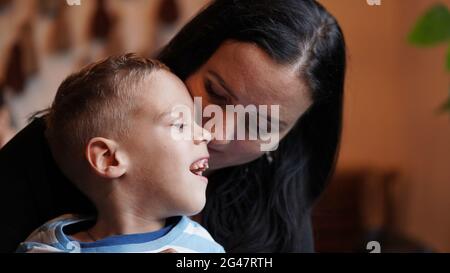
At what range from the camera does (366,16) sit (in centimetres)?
71

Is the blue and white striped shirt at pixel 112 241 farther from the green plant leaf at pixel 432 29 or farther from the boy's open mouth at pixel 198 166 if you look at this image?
the green plant leaf at pixel 432 29

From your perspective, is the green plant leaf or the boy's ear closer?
the boy's ear

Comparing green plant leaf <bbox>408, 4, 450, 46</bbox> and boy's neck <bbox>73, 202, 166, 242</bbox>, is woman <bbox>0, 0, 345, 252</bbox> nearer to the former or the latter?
boy's neck <bbox>73, 202, 166, 242</bbox>

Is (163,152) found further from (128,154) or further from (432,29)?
(432,29)

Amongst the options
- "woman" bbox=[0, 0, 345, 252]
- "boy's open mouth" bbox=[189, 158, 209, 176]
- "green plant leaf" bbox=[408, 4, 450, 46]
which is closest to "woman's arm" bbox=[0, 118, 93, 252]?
"woman" bbox=[0, 0, 345, 252]

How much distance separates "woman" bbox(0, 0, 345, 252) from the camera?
0.62 meters

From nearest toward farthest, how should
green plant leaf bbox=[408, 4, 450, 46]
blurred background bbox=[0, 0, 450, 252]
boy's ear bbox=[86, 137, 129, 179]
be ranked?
boy's ear bbox=[86, 137, 129, 179], blurred background bbox=[0, 0, 450, 252], green plant leaf bbox=[408, 4, 450, 46]

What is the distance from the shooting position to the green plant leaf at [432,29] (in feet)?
2.75

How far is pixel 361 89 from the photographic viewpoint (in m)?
1.21

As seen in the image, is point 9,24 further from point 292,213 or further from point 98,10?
point 292,213

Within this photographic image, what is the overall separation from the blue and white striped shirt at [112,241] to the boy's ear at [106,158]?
0.06 meters

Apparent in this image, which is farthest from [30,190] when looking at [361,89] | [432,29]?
[361,89]

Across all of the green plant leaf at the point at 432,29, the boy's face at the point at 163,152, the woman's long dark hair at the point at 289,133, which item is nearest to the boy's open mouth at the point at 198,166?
the boy's face at the point at 163,152
